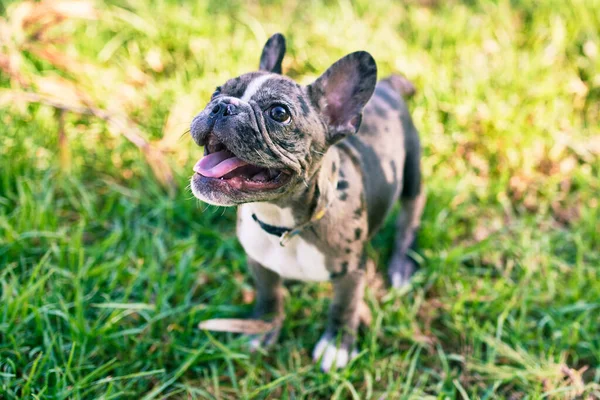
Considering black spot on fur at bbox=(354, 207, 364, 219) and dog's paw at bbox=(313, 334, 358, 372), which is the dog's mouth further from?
dog's paw at bbox=(313, 334, 358, 372)

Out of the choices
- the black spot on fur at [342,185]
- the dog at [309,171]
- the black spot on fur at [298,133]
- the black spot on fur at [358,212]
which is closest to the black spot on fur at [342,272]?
the dog at [309,171]

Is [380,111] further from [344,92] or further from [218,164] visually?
[218,164]

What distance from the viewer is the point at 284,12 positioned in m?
5.68

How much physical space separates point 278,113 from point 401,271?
1.76 meters

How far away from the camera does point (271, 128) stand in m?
2.43

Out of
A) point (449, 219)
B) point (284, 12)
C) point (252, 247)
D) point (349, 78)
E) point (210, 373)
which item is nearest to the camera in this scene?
point (349, 78)

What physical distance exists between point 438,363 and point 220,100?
6.53 ft

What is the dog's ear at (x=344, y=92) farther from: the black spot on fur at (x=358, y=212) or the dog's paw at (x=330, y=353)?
the dog's paw at (x=330, y=353)

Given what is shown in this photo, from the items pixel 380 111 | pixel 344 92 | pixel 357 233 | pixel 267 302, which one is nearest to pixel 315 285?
pixel 267 302

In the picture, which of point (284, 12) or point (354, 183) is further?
point (284, 12)

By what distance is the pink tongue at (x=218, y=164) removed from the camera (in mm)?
2404

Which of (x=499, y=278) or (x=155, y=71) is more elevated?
(x=155, y=71)

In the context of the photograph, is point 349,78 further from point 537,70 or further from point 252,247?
point 537,70

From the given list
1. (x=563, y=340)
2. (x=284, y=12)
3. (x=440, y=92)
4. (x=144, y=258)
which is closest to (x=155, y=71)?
(x=284, y=12)
